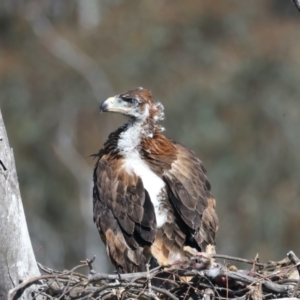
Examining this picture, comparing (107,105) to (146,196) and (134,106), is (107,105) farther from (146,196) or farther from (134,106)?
(146,196)

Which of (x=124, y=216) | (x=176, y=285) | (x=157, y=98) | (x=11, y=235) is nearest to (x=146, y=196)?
(x=124, y=216)

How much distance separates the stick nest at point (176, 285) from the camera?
6117 millimetres

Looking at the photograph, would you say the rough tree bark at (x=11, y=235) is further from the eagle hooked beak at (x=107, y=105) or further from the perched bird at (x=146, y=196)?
the eagle hooked beak at (x=107, y=105)

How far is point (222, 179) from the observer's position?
21938mm

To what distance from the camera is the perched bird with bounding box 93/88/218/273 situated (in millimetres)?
7066

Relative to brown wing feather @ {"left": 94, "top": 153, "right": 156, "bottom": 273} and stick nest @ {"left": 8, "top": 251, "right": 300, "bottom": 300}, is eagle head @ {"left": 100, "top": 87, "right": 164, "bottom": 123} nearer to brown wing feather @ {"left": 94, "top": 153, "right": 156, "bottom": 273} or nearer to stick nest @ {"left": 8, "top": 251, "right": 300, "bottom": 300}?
brown wing feather @ {"left": 94, "top": 153, "right": 156, "bottom": 273}

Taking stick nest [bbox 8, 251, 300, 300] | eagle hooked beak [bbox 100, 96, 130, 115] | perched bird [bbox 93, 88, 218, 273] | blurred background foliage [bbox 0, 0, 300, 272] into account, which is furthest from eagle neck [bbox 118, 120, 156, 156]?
blurred background foliage [bbox 0, 0, 300, 272]

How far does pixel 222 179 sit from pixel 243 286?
1564cm

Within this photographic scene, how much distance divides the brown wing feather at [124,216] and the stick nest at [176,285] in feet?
2.16

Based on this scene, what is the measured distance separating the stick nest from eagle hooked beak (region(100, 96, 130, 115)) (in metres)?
1.95

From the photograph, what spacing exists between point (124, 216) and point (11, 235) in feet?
4.75

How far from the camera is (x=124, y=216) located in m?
7.20

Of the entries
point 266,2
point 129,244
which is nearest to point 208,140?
point 266,2

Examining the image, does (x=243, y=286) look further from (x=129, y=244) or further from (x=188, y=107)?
(x=188, y=107)
